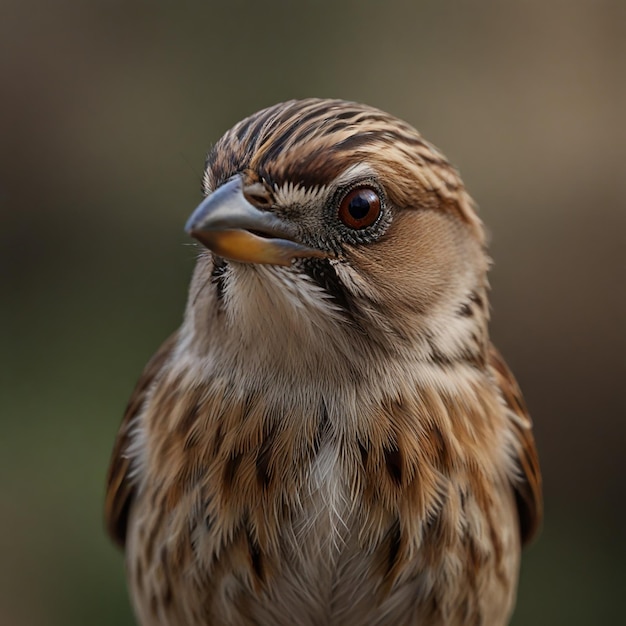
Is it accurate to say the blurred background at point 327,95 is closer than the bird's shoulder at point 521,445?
No

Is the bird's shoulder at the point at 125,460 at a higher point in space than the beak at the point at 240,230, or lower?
lower

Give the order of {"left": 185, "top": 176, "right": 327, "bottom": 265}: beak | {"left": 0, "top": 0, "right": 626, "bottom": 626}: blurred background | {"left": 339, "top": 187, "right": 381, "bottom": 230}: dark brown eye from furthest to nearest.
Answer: {"left": 0, "top": 0, "right": 626, "bottom": 626}: blurred background
{"left": 339, "top": 187, "right": 381, "bottom": 230}: dark brown eye
{"left": 185, "top": 176, "right": 327, "bottom": 265}: beak

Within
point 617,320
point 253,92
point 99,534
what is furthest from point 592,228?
point 99,534

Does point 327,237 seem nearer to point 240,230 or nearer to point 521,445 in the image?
Answer: point 240,230

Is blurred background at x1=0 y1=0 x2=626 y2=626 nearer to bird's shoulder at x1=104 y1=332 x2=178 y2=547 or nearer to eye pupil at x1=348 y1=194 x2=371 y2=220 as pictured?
bird's shoulder at x1=104 y1=332 x2=178 y2=547

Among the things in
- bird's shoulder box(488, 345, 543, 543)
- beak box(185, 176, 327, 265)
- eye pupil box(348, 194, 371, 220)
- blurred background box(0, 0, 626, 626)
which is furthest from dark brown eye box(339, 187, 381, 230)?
blurred background box(0, 0, 626, 626)

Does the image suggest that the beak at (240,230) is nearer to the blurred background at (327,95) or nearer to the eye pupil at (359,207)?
the eye pupil at (359,207)

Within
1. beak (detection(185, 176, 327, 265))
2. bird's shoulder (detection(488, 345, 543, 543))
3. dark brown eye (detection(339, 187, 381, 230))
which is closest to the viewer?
beak (detection(185, 176, 327, 265))

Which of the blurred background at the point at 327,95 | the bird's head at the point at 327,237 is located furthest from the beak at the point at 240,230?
the blurred background at the point at 327,95
